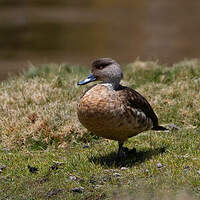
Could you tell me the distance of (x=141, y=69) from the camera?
10875 mm

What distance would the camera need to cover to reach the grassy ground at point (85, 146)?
552 cm

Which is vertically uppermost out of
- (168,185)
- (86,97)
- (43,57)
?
(86,97)

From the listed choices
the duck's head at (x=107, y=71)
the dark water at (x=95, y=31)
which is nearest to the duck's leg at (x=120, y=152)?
the duck's head at (x=107, y=71)

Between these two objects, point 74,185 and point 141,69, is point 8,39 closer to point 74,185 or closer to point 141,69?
point 141,69

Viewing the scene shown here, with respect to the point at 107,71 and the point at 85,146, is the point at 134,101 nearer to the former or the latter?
the point at 107,71

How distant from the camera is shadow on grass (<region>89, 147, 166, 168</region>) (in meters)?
6.26

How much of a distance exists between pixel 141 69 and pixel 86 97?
5.02m

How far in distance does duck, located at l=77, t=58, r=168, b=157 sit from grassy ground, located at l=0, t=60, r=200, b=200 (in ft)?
1.48

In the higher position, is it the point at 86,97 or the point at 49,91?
the point at 86,97

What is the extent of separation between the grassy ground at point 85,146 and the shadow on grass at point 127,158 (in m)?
0.01

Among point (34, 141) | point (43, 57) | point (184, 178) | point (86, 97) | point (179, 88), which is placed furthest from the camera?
point (43, 57)

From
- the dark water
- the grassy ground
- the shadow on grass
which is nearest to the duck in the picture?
the shadow on grass

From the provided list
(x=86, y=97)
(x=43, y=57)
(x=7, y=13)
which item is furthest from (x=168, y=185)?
(x=7, y=13)

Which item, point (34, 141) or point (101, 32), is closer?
point (34, 141)
